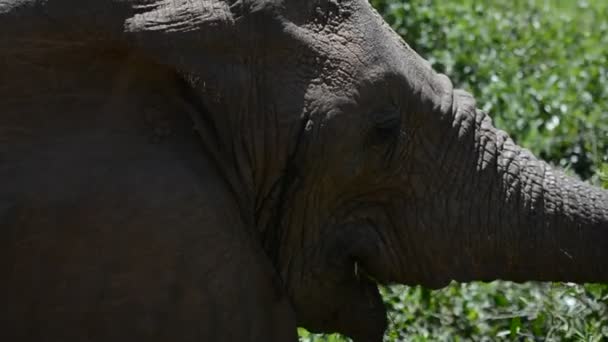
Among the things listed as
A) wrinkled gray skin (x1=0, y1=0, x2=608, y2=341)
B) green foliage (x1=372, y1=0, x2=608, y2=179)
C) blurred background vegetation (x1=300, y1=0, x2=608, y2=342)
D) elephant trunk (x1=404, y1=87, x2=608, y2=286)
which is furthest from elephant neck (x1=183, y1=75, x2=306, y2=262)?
green foliage (x1=372, y1=0, x2=608, y2=179)

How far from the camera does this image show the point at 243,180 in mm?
2854

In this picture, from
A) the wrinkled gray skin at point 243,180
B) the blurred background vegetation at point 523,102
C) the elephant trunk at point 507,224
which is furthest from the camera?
the blurred background vegetation at point 523,102

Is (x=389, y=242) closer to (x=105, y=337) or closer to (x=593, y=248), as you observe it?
(x=593, y=248)

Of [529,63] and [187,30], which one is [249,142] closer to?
[187,30]

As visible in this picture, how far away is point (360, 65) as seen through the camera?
9.50 ft

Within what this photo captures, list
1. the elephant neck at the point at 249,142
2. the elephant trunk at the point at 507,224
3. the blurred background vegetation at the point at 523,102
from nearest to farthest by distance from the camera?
the elephant neck at the point at 249,142 < the elephant trunk at the point at 507,224 < the blurred background vegetation at the point at 523,102

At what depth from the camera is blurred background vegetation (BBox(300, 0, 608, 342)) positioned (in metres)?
4.47

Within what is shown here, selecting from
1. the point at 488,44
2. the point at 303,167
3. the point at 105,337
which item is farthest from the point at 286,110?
Result: the point at 488,44

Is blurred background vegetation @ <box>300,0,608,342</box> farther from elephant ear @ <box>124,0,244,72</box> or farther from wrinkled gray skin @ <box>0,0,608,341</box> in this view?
elephant ear @ <box>124,0,244,72</box>

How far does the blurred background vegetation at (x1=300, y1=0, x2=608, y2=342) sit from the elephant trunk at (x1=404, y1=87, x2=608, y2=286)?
1.20m

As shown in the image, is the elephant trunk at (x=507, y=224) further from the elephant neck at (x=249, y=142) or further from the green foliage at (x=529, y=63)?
the green foliage at (x=529, y=63)

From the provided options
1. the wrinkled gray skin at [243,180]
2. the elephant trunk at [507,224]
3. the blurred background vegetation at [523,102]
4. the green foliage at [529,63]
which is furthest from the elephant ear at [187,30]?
the green foliage at [529,63]

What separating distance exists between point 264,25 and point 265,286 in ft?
1.73

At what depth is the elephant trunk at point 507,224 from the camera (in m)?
3.01
